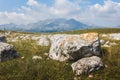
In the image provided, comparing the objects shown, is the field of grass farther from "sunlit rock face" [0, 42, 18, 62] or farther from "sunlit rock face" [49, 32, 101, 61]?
"sunlit rock face" [49, 32, 101, 61]

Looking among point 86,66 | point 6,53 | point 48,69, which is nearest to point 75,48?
point 86,66

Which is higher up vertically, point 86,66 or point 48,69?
point 86,66

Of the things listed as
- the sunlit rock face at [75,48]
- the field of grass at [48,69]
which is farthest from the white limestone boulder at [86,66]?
the sunlit rock face at [75,48]

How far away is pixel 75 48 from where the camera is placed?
76.1 ft

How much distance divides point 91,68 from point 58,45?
17.7ft

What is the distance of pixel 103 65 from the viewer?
829 inches

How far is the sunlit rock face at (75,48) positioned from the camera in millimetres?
23156

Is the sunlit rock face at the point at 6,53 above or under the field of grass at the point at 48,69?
above

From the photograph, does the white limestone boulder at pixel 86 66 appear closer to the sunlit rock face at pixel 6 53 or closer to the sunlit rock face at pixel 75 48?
the sunlit rock face at pixel 75 48

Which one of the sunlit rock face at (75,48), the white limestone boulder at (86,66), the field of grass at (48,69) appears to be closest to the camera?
the field of grass at (48,69)

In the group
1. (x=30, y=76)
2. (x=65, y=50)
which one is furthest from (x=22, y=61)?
(x=65, y=50)

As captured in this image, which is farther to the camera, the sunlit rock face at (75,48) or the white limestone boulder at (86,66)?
the sunlit rock face at (75,48)

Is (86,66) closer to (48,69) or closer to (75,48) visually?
(75,48)

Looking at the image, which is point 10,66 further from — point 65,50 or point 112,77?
point 112,77
